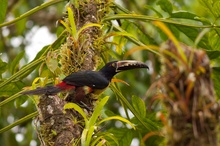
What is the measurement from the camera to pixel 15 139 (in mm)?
5168

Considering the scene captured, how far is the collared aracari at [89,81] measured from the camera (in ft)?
9.13

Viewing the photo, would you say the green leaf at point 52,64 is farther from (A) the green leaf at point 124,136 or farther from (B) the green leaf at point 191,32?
(B) the green leaf at point 191,32

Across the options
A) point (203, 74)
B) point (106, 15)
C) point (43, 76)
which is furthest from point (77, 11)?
point (203, 74)

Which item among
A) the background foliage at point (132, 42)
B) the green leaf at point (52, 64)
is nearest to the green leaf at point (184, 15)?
the background foliage at point (132, 42)

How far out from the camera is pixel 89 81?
9.35ft

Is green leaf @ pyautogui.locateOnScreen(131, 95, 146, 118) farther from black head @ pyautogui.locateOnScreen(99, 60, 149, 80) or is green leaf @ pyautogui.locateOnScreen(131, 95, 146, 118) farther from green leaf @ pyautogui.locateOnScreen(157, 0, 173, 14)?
green leaf @ pyautogui.locateOnScreen(157, 0, 173, 14)

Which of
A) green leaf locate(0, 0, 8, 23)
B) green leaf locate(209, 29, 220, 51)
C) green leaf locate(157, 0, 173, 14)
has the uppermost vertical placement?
green leaf locate(0, 0, 8, 23)

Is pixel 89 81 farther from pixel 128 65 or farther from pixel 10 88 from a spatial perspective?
pixel 10 88

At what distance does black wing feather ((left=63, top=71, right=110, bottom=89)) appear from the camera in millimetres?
2787

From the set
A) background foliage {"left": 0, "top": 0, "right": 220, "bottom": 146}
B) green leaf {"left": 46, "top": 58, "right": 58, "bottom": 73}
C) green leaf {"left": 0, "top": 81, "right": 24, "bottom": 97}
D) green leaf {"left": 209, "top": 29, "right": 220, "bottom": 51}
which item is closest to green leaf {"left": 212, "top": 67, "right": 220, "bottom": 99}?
background foliage {"left": 0, "top": 0, "right": 220, "bottom": 146}

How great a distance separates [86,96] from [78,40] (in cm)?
27

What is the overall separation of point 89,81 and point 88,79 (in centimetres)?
3

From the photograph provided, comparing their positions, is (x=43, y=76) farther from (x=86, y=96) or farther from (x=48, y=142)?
(x=48, y=142)

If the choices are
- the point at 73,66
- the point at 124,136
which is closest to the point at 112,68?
the point at 73,66
